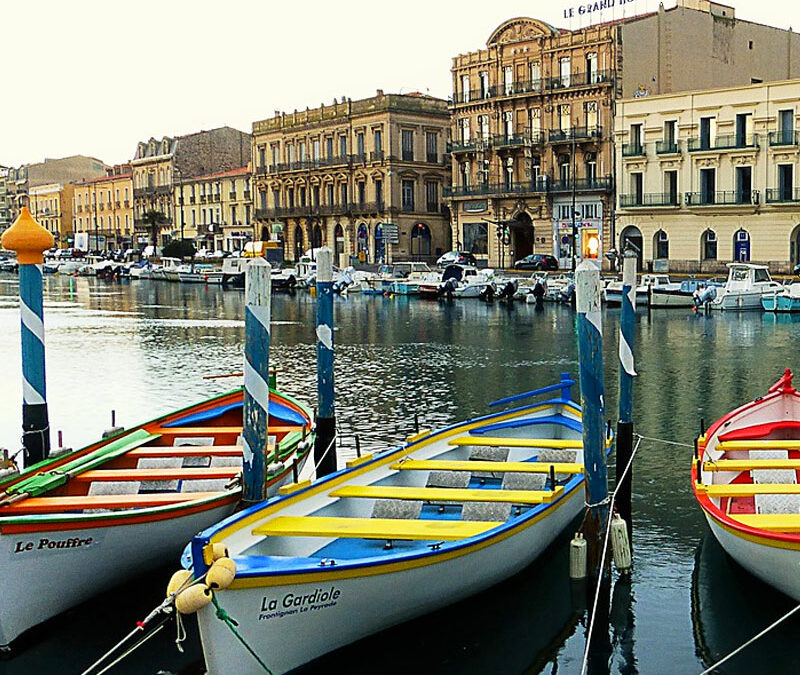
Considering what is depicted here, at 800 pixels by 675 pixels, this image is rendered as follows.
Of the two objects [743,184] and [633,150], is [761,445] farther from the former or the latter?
[633,150]

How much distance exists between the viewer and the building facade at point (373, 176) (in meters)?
79.4

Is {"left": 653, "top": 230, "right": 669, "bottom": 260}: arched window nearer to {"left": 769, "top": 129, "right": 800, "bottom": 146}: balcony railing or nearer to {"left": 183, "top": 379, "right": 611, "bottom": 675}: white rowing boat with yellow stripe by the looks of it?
{"left": 769, "top": 129, "right": 800, "bottom": 146}: balcony railing

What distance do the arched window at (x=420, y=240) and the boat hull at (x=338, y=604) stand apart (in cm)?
7006

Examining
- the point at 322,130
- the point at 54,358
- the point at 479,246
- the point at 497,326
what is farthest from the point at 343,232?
the point at 54,358

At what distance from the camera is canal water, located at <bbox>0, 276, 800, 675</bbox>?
10430 millimetres

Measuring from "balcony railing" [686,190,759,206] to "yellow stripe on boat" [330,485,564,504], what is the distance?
163 ft

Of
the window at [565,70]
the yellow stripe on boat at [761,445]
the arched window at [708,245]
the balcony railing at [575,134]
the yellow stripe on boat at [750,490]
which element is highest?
the window at [565,70]

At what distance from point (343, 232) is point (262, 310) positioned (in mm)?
73902

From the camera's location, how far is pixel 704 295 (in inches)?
1933

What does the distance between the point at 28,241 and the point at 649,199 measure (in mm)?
52960

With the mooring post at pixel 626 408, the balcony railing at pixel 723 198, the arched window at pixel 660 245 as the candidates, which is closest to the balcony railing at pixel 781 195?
the balcony railing at pixel 723 198

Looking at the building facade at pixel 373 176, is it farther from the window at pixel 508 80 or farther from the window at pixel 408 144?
the window at pixel 508 80

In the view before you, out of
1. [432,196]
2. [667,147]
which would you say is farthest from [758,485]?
[432,196]

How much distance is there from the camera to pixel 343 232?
84.6 m
